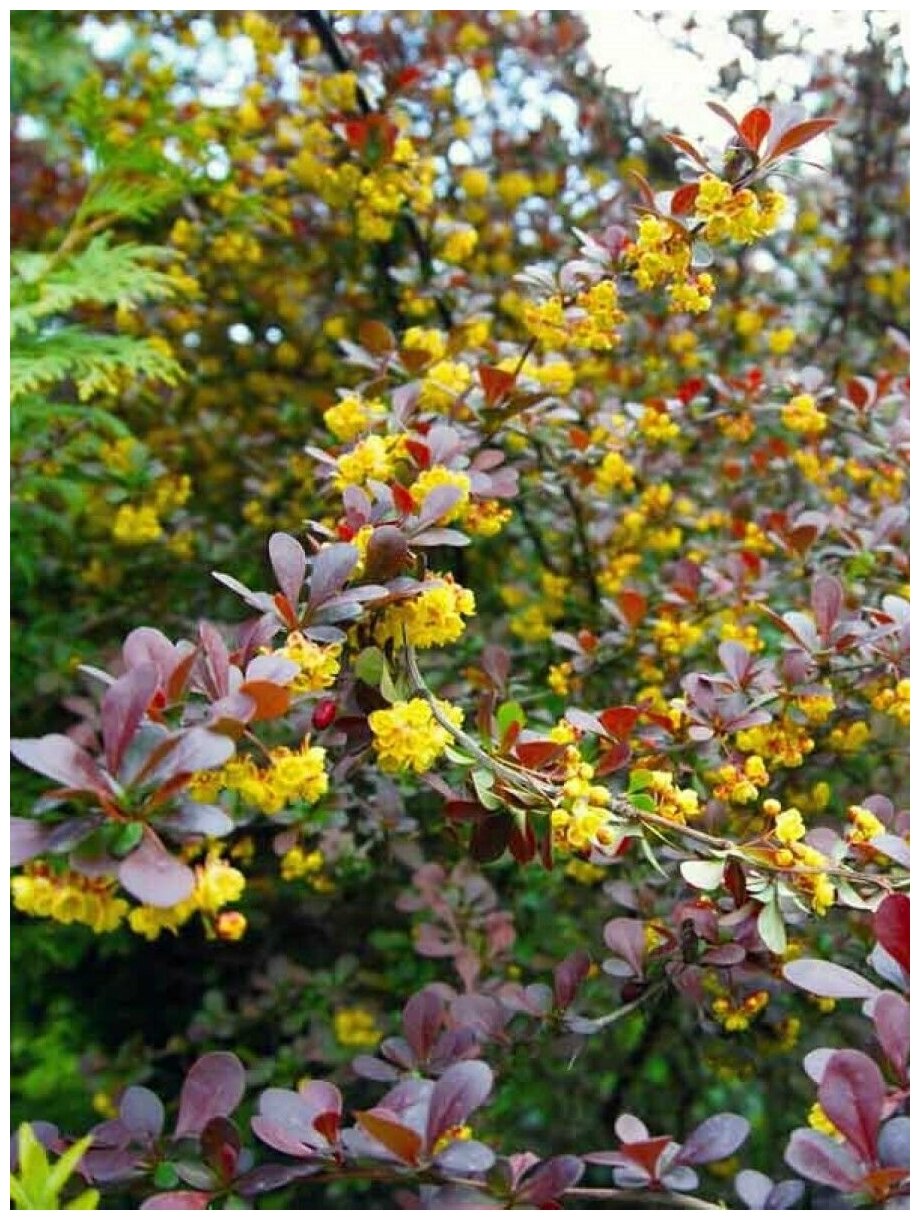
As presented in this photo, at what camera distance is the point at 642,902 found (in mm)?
1432

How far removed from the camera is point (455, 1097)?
880 millimetres

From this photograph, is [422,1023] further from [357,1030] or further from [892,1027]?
[357,1030]

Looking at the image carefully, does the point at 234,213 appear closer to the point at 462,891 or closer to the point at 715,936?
the point at 462,891

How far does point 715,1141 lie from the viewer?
0.94 m

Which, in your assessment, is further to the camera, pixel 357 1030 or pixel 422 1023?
pixel 357 1030

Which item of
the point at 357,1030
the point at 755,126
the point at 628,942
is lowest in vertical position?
the point at 357,1030

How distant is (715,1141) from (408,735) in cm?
41

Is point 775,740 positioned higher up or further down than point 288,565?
further down

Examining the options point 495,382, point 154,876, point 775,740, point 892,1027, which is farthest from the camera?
point 495,382

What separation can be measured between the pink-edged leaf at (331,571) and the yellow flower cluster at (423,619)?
0.08 m

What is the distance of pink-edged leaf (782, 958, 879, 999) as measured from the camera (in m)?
0.91

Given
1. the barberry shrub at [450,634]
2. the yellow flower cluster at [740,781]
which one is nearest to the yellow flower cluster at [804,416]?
the barberry shrub at [450,634]

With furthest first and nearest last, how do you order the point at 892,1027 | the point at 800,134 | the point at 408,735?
the point at 800,134, the point at 408,735, the point at 892,1027

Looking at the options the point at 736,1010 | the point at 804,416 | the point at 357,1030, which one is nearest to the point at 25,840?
the point at 736,1010
